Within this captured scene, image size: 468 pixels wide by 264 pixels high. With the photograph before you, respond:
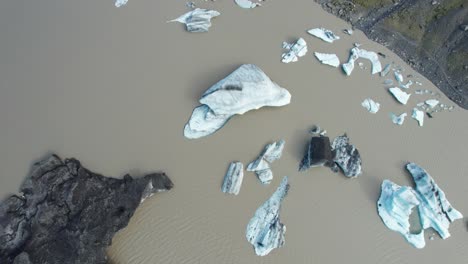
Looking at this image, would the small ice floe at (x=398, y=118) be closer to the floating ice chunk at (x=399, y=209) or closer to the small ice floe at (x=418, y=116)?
the small ice floe at (x=418, y=116)

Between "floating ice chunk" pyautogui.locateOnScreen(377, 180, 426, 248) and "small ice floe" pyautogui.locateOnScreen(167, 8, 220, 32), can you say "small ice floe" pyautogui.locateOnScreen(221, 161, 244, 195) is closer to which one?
"floating ice chunk" pyautogui.locateOnScreen(377, 180, 426, 248)

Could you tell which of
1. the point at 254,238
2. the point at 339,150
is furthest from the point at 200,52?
the point at 254,238

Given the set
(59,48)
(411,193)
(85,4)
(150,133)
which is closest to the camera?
(411,193)

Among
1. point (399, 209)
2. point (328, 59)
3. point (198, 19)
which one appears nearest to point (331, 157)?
point (399, 209)

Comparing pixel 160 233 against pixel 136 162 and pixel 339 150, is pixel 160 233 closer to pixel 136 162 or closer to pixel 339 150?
pixel 136 162

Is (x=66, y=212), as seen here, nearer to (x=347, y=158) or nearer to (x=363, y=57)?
(x=347, y=158)
